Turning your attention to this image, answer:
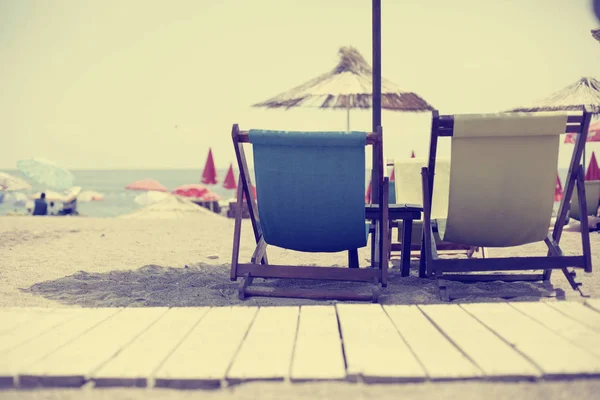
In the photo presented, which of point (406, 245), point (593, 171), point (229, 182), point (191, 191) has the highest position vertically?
point (593, 171)

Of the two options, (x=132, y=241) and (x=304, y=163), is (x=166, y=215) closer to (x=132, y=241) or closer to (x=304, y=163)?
(x=132, y=241)

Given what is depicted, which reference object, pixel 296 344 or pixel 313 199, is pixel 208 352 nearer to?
pixel 296 344

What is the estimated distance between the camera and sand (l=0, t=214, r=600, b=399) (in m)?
1.35

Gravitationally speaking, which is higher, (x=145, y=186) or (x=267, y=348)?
(x=267, y=348)

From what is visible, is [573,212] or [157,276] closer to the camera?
[157,276]

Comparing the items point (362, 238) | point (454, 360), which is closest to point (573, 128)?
point (362, 238)

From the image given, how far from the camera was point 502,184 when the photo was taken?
281cm

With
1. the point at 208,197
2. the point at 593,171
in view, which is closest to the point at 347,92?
the point at 593,171

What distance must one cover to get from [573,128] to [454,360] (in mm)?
1861

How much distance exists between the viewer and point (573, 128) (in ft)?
9.21

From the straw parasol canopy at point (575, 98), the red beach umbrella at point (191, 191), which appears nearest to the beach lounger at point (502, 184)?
the straw parasol canopy at point (575, 98)

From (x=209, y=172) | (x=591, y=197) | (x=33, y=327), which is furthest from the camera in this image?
(x=209, y=172)

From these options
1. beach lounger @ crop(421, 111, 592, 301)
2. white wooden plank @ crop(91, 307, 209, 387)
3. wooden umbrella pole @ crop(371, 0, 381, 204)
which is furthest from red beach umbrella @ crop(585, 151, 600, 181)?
white wooden plank @ crop(91, 307, 209, 387)

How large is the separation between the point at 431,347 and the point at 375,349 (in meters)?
0.17
